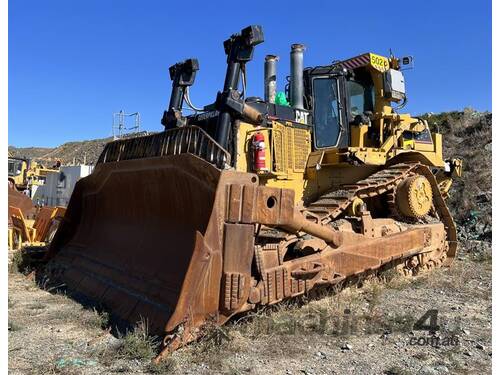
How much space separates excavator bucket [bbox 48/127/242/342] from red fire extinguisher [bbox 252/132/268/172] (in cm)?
139

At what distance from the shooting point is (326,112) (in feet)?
26.3

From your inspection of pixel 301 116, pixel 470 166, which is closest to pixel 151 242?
pixel 301 116

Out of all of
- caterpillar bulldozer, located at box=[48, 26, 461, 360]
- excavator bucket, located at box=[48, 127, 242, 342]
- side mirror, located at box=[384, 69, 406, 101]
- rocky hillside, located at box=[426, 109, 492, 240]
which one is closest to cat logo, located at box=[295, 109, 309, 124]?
caterpillar bulldozer, located at box=[48, 26, 461, 360]

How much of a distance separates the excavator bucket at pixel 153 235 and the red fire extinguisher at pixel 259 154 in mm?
1386

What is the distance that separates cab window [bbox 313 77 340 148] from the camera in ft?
25.9

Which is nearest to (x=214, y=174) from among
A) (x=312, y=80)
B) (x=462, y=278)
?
(x=312, y=80)

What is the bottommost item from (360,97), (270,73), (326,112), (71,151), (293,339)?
(293,339)

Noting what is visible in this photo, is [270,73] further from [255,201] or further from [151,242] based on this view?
[255,201]

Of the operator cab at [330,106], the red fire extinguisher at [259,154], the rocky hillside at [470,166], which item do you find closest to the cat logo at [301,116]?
the operator cab at [330,106]

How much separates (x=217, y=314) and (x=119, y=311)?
4.68 feet

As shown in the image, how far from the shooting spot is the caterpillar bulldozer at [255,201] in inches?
184

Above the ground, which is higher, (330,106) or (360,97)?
(360,97)

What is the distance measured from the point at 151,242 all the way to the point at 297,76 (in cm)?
361

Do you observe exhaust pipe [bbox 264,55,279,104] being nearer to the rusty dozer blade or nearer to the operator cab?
the operator cab
